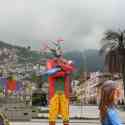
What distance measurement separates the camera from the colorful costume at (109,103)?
4.61 metres

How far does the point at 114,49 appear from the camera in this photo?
4469cm

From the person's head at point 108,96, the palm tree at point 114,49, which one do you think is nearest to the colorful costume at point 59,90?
the person's head at point 108,96

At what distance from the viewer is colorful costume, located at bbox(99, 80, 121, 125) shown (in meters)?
4.61

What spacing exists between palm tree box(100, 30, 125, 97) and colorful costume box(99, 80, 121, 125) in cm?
3962

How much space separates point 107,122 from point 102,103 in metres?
0.16

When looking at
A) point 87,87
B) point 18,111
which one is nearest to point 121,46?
point 18,111

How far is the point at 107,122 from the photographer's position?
4.65 meters

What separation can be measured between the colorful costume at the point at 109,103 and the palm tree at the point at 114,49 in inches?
1560

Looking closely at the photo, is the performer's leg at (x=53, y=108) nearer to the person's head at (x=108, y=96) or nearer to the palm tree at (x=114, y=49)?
the person's head at (x=108, y=96)

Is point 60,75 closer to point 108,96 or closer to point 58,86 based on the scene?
point 58,86

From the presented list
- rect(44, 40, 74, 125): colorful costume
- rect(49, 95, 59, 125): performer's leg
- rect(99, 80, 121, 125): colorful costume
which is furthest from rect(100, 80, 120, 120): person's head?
rect(49, 95, 59, 125): performer's leg

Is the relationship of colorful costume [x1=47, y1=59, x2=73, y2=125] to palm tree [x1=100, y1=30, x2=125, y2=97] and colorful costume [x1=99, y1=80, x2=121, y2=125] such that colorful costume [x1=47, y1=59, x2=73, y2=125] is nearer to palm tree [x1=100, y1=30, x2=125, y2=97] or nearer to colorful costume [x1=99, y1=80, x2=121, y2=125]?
colorful costume [x1=99, y1=80, x2=121, y2=125]

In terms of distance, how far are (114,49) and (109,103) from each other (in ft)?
132

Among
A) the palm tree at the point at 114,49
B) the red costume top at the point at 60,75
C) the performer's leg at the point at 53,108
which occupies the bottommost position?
the performer's leg at the point at 53,108
